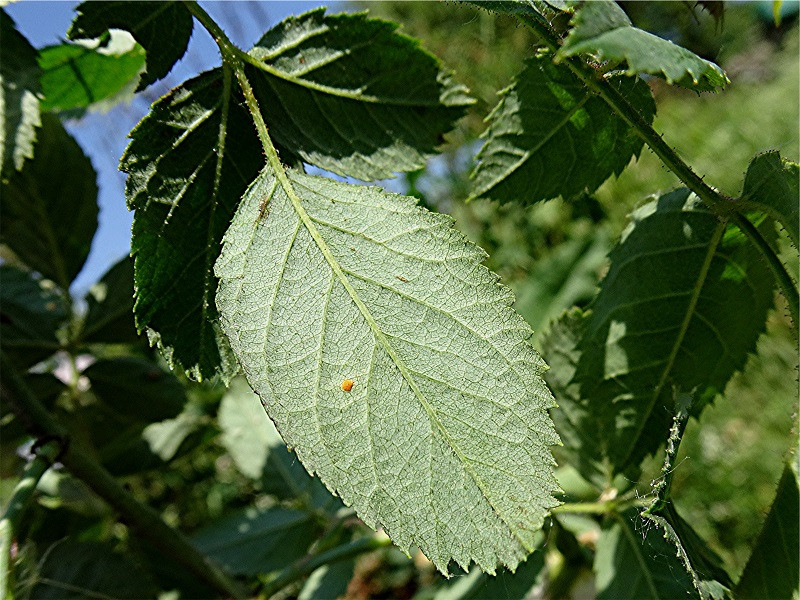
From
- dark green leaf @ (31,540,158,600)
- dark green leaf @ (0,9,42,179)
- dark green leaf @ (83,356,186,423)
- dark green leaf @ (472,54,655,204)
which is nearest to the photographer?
dark green leaf @ (472,54,655,204)

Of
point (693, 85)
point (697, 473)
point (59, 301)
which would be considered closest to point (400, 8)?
point (697, 473)

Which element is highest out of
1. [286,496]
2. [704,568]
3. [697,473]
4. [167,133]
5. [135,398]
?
[167,133]

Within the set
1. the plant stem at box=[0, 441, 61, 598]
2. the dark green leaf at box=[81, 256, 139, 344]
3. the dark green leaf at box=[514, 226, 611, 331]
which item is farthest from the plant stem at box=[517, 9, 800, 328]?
the dark green leaf at box=[514, 226, 611, 331]

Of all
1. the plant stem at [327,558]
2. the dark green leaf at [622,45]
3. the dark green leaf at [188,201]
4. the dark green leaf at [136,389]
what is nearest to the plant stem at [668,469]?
the dark green leaf at [622,45]

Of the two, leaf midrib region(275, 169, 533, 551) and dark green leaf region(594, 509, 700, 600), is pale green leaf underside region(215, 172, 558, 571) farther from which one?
dark green leaf region(594, 509, 700, 600)

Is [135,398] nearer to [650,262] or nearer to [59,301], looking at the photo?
[59,301]

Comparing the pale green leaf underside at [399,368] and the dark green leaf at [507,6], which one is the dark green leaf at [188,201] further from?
the dark green leaf at [507,6]
